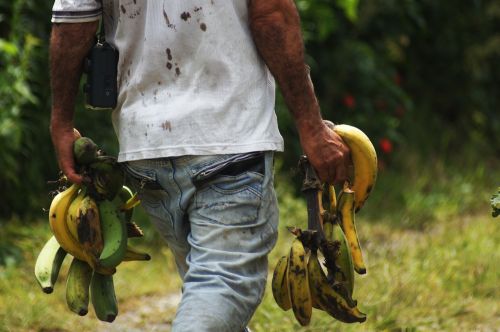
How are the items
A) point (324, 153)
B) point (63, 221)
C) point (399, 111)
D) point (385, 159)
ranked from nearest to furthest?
point (324, 153), point (63, 221), point (399, 111), point (385, 159)

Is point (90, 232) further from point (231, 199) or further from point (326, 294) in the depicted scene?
point (326, 294)

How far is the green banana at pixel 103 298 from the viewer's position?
3.50 metres

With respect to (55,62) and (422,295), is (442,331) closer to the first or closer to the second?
(422,295)

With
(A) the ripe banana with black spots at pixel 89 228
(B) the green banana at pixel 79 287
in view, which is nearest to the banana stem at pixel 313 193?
(A) the ripe banana with black spots at pixel 89 228

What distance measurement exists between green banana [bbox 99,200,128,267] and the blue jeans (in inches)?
9.6

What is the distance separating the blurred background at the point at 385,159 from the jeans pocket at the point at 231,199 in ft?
3.32

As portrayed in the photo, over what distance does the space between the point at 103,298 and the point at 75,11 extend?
3.01 ft

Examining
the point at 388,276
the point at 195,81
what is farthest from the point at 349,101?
the point at 195,81

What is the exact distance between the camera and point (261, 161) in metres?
3.17

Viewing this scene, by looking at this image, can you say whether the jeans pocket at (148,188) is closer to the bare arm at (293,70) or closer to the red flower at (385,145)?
the bare arm at (293,70)

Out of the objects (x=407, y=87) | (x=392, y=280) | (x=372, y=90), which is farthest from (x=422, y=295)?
(x=407, y=87)

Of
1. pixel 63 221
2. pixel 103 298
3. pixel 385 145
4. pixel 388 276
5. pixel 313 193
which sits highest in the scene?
pixel 313 193

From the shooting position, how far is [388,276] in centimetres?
545

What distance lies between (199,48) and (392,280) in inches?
99.3
